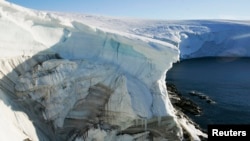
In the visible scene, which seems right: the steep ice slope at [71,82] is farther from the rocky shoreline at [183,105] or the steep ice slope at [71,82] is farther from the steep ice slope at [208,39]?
the steep ice slope at [208,39]

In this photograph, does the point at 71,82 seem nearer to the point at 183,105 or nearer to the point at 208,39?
the point at 183,105

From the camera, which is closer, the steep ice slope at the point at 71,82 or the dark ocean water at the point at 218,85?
the steep ice slope at the point at 71,82

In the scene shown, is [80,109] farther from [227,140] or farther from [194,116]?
[194,116]

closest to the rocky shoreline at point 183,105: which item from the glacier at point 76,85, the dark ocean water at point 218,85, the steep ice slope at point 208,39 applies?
the dark ocean water at point 218,85

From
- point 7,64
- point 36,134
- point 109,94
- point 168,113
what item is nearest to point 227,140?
point 168,113

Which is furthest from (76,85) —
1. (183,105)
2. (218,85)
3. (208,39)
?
(208,39)

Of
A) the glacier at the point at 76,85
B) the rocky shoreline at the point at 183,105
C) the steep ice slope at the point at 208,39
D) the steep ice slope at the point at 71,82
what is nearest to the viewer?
the glacier at the point at 76,85
